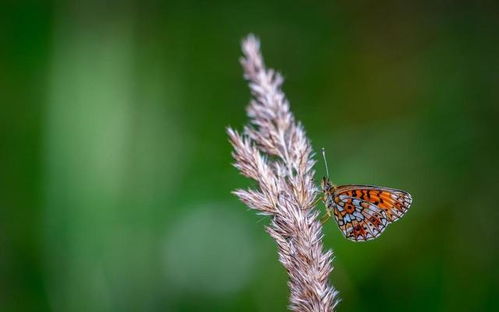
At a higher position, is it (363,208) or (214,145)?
(214,145)

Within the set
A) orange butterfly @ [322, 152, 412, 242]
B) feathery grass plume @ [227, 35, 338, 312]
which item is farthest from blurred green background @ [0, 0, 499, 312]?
feathery grass plume @ [227, 35, 338, 312]

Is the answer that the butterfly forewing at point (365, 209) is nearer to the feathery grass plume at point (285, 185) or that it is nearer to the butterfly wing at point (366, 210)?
the butterfly wing at point (366, 210)

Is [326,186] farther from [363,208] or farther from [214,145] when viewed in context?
[214,145]

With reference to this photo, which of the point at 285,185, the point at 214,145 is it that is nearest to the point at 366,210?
the point at 285,185

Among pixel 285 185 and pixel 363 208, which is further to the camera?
pixel 363 208

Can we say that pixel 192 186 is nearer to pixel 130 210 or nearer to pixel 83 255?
pixel 130 210

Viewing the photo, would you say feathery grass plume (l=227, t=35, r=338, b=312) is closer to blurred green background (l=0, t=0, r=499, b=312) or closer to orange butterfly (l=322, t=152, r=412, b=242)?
orange butterfly (l=322, t=152, r=412, b=242)

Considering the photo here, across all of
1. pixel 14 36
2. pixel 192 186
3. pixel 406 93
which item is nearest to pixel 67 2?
pixel 14 36
